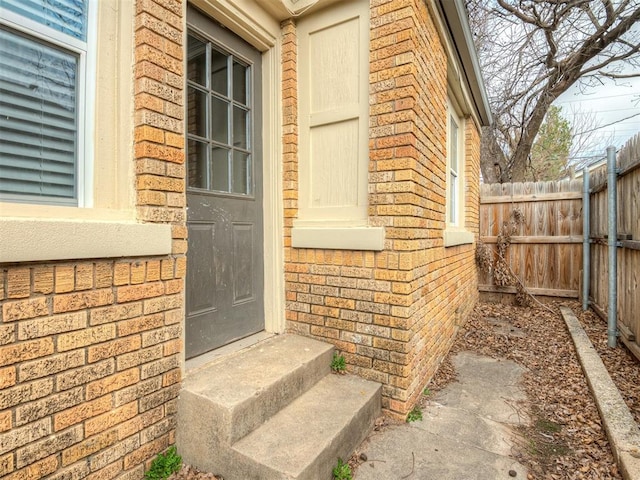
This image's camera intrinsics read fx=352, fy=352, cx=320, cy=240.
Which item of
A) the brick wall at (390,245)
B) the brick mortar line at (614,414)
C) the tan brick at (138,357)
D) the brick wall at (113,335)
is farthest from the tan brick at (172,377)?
the brick mortar line at (614,414)

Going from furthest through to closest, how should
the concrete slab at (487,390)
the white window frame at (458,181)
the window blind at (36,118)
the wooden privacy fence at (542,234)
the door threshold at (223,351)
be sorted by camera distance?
the wooden privacy fence at (542,234) → the white window frame at (458,181) → the concrete slab at (487,390) → the door threshold at (223,351) → the window blind at (36,118)

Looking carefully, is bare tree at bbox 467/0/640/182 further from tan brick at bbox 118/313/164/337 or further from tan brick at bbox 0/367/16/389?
tan brick at bbox 0/367/16/389

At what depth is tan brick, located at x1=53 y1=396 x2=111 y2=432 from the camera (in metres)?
1.51

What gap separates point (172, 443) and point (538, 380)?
311 centimetres

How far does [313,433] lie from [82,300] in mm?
1348

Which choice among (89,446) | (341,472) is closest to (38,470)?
(89,446)

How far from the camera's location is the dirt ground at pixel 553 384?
83.3 inches

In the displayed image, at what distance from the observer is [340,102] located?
281 cm

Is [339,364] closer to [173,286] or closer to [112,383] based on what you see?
[173,286]

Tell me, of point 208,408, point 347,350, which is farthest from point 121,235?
point 347,350

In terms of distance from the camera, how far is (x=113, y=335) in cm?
170

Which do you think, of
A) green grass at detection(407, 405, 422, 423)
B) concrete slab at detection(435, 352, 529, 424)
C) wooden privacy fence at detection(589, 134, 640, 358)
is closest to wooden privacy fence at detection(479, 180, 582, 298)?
wooden privacy fence at detection(589, 134, 640, 358)

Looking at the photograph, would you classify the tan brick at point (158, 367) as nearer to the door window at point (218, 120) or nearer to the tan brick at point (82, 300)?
the tan brick at point (82, 300)

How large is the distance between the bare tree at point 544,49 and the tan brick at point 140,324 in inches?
350
